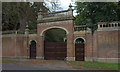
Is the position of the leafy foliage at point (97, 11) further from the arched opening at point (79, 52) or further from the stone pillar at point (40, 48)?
the stone pillar at point (40, 48)

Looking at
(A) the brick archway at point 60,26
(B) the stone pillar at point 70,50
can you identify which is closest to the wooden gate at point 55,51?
(A) the brick archway at point 60,26

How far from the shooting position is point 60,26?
725 inches

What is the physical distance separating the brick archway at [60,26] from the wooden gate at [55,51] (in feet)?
2.17

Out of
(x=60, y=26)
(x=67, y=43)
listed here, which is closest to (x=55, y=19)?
(x=60, y=26)

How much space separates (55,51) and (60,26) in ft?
10.9

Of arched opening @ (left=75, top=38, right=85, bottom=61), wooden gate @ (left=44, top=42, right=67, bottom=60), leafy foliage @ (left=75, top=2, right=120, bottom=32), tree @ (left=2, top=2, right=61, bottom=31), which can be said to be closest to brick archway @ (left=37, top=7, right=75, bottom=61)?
arched opening @ (left=75, top=38, right=85, bottom=61)

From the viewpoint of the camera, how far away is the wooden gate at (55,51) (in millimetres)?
18875

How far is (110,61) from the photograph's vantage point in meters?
15.6

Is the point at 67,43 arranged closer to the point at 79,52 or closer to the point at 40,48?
the point at 79,52

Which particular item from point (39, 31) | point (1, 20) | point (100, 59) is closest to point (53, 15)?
point (39, 31)

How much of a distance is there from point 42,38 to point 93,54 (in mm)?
6883

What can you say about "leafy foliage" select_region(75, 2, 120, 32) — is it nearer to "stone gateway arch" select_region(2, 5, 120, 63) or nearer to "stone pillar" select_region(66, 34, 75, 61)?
"stone gateway arch" select_region(2, 5, 120, 63)

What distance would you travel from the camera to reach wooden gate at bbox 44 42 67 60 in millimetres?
18875

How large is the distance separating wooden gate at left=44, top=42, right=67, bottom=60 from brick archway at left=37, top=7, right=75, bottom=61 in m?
0.66
